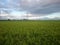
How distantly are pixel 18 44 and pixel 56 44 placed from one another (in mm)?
1052

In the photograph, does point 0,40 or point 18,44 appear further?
point 0,40

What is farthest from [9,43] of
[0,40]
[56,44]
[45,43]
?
[56,44]

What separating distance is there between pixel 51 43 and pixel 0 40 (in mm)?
1485

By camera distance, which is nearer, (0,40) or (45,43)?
(45,43)

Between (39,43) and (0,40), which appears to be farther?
(0,40)

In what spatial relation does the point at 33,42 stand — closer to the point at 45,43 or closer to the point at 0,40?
the point at 45,43

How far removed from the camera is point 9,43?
3.46 m

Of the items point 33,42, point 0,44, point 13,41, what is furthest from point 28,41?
point 0,44

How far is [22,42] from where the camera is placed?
139 inches

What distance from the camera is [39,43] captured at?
3465 mm

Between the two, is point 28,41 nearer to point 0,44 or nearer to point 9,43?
point 9,43

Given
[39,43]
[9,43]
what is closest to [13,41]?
[9,43]

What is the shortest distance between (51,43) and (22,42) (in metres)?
0.81

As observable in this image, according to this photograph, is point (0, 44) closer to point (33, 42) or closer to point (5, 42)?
point (5, 42)
